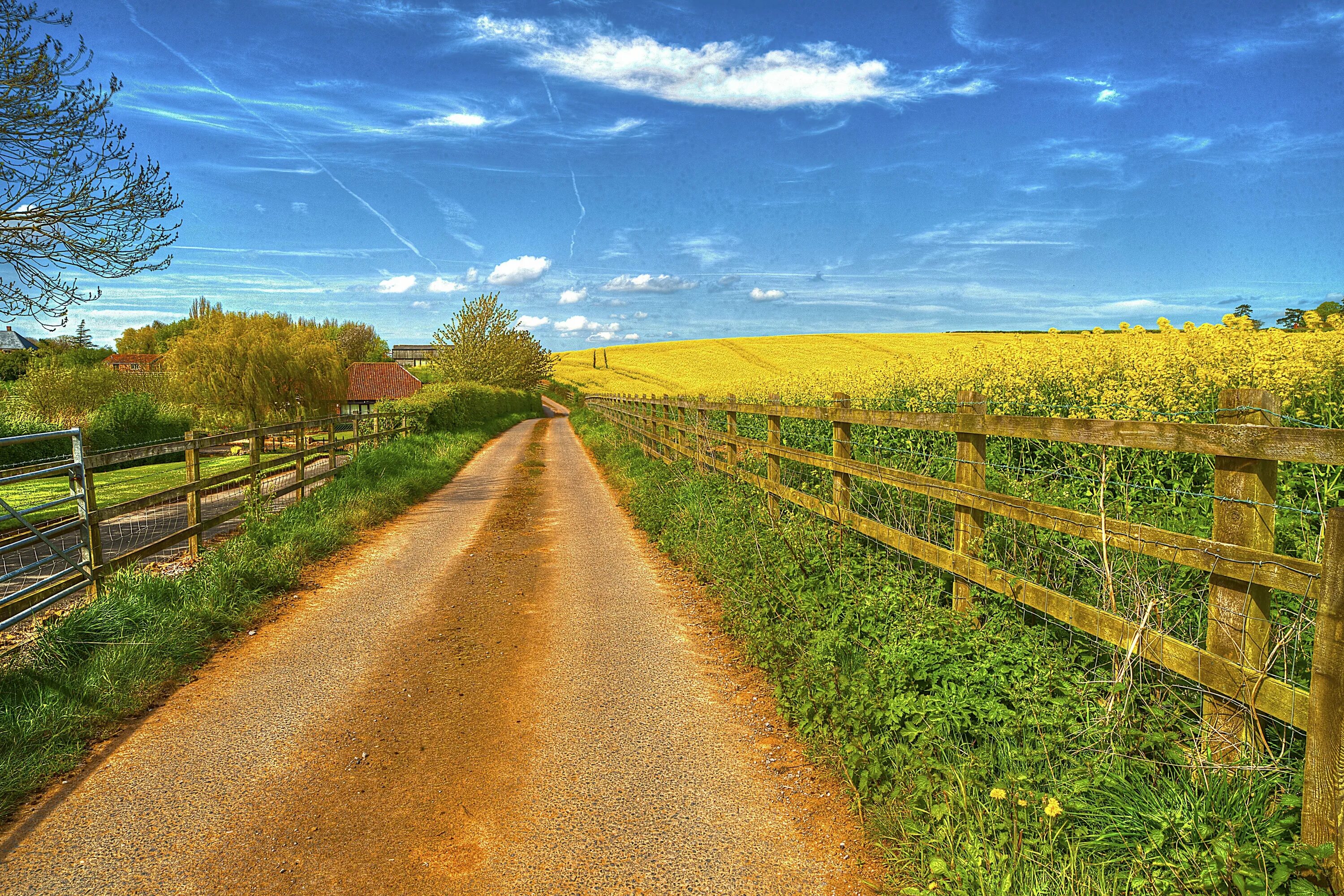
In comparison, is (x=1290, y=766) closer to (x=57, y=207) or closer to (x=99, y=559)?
(x=99, y=559)

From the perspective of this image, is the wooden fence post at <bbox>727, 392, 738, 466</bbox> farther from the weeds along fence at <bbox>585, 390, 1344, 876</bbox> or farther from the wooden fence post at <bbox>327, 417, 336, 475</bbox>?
the wooden fence post at <bbox>327, 417, 336, 475</bbox>

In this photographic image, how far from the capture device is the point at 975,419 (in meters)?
3.91

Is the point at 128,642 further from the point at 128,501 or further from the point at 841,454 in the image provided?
the point at 841,454

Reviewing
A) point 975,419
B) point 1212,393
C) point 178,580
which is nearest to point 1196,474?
point 1212,393

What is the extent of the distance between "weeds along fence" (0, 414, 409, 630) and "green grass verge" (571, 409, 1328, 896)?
4.87 m

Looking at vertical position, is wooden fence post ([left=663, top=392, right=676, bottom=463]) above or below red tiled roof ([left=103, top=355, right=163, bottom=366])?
below

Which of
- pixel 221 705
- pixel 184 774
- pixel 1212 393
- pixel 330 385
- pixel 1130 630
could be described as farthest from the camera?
pixel 330 385

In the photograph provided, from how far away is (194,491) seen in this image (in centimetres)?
740

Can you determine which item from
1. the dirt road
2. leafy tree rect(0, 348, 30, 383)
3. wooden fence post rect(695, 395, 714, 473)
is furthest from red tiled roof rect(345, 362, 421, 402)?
the dirt road

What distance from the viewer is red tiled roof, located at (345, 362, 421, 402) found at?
185 feet

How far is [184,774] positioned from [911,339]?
59709 mm

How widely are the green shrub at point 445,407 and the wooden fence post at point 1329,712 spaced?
20832 mm

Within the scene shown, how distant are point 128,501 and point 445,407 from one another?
63.0ft

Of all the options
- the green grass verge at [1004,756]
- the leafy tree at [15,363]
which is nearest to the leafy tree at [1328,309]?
the green grass verge at [1004,756]
